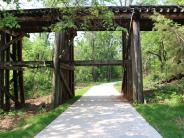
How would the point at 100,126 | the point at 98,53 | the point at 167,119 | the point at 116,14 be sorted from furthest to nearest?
the point at 98,53 < the point at 116,14 < the point at 167,119 < the point at 100,126

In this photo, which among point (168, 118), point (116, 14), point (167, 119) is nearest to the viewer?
point (167, 119)

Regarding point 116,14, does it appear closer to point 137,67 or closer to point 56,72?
point 137,67

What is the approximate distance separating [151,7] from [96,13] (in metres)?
4.83

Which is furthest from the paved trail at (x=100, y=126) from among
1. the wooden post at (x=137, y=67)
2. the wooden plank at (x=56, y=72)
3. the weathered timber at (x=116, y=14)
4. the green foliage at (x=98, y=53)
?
the green foliage at (x=98, y=53)

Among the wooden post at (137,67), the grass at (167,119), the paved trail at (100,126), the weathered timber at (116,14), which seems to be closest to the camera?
the paved trail at (100,126)

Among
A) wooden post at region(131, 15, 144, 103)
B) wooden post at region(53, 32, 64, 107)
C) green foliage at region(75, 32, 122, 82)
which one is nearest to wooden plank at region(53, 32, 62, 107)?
wooden post at region(53, 32, 64, 107)

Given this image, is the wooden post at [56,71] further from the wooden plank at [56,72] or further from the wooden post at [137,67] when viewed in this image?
the wooden post at [137,67]

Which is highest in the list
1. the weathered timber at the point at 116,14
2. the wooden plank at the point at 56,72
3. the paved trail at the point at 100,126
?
the weathered timber at the point at 116,14

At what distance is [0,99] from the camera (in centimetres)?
1877

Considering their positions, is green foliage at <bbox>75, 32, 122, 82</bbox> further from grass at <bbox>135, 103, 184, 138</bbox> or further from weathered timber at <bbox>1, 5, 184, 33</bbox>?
grass at <bbox>135, 103, 184, 138</bbox>

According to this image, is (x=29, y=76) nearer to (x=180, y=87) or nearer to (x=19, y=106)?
(x=19, y=106)

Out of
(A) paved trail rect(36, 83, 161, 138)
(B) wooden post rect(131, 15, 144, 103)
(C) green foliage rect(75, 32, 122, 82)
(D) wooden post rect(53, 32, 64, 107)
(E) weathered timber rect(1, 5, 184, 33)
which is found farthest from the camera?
(C) green foliage rect(75, 32, 122, 82)

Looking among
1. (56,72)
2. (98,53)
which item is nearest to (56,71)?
(56,72)

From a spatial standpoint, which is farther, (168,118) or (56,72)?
(56,72)
